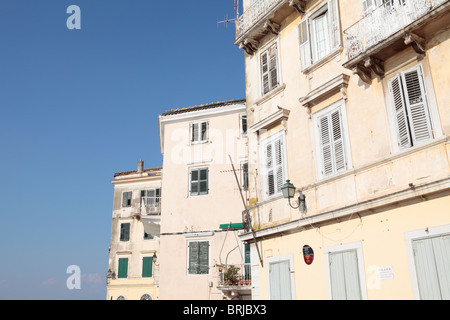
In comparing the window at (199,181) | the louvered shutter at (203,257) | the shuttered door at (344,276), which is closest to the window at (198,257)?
the louvered shutter at (203,257)

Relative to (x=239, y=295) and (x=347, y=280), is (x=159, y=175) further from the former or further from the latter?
(x=347, y=280)

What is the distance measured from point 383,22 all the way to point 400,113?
7.42 ft

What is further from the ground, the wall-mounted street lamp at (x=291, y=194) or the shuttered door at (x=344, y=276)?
the wall-mounted street lamp at (x=291, y=194)

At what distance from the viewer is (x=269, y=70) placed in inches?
581

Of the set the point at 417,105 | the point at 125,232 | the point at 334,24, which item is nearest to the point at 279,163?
the point at 334,24

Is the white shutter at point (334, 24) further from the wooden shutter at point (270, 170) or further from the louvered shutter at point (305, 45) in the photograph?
the wooden shutter at point (270, 170)

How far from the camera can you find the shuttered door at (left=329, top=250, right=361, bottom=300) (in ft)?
32.9

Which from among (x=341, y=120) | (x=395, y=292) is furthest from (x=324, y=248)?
(x=341, y=120)

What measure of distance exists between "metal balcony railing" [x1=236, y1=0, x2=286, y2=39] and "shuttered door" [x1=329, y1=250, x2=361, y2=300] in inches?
340

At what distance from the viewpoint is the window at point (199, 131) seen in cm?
2384

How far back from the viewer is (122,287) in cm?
3422

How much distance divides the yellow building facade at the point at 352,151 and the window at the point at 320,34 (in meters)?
0.04

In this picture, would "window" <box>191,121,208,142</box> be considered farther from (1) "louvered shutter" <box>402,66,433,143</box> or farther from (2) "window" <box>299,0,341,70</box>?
(1) "louvered shutter" <box>402,66,433,143</box>

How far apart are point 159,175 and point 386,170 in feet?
91.6
